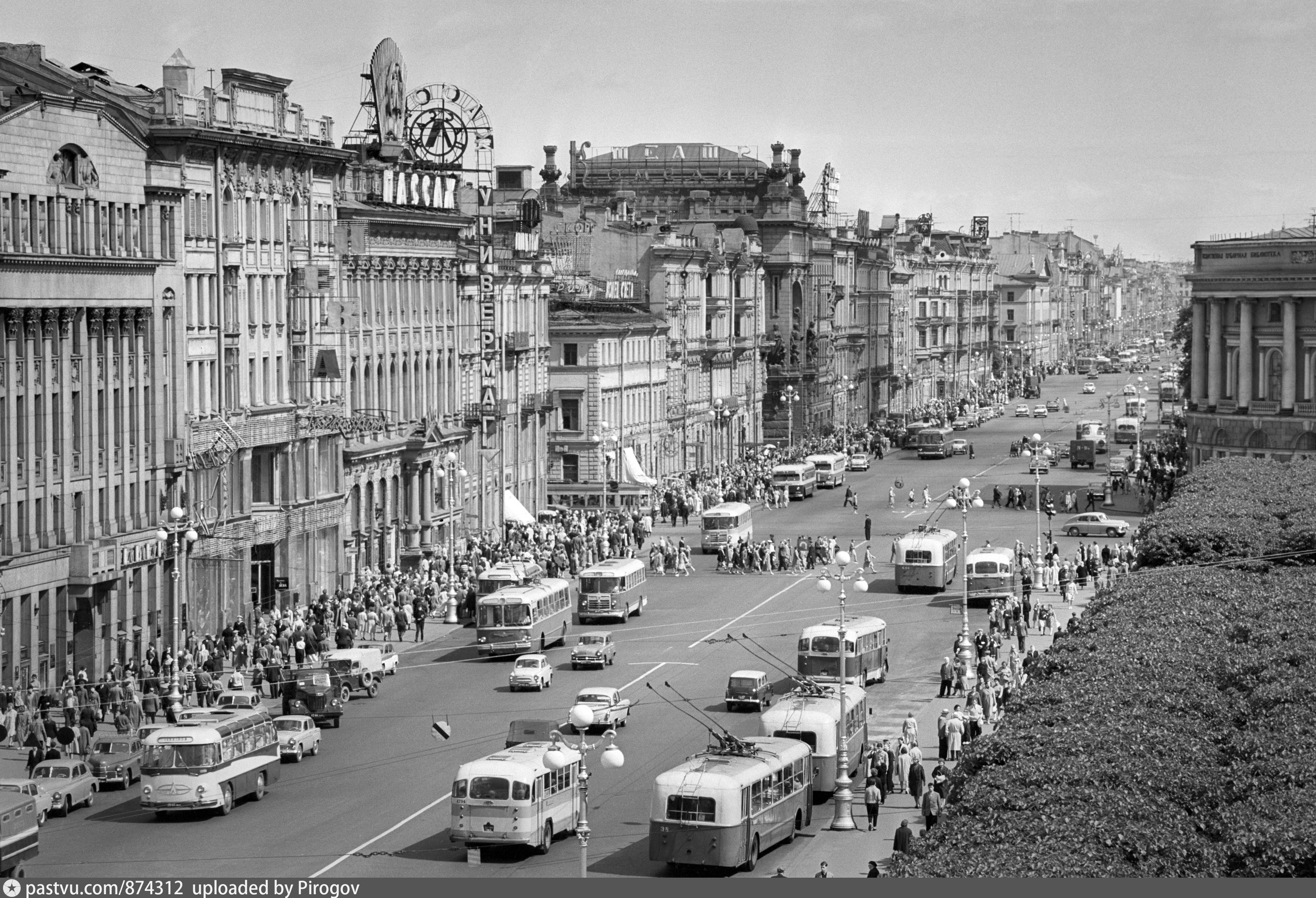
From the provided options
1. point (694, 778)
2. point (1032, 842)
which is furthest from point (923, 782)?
point (1032, 842)

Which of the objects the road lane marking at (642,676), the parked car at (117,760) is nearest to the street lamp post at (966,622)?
the road lane marking at (642,676)

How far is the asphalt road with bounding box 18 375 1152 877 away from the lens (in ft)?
148

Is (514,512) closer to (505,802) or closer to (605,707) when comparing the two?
(605,707)

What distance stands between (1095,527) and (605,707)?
50.5 meters

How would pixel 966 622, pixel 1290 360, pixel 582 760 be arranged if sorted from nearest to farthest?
pixel 582 760 < pixel 966 622 < pixel 1290 360

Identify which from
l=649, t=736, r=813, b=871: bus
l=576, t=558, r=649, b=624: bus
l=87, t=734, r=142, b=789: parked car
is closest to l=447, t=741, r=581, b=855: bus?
l=649, t=736, r=813, b=871: bus

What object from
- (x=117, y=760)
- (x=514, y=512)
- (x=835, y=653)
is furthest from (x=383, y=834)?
(x=514, y=512)

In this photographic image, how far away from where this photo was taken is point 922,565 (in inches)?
3415

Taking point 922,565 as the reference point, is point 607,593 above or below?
below

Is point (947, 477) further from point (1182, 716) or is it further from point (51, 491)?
point (1182, 716)

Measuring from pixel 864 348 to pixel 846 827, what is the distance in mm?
151420

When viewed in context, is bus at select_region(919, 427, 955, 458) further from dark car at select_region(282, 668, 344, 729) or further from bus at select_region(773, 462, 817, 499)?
dark car at select_region(282, 668, 344, 729)

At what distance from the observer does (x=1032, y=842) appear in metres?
35.4

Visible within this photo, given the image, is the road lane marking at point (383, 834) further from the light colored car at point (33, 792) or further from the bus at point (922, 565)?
the bus at point (922, 565)
